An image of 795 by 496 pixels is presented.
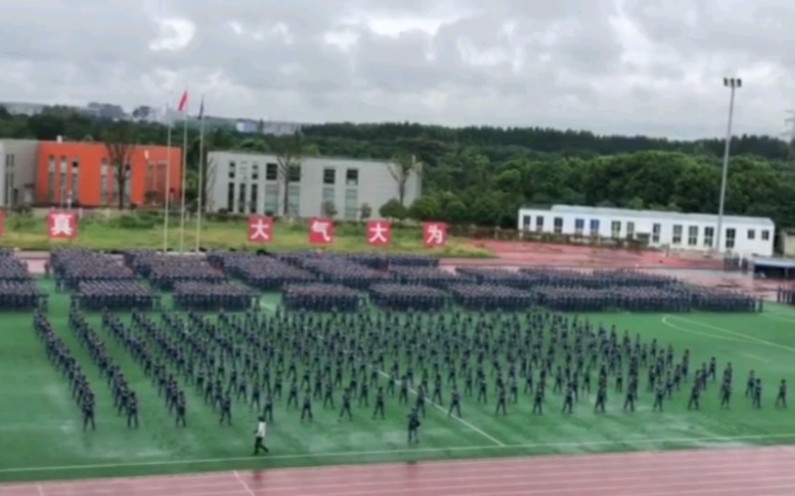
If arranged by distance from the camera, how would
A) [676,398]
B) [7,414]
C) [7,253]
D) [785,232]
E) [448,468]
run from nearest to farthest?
[448,468] → [7,414] → [676,398] → [7,253] → [785,232]

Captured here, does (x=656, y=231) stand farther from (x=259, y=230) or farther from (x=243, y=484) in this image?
(x=243, y=484)

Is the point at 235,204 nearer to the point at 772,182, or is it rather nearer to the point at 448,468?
the point at 772,182

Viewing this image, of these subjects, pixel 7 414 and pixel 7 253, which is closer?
pixel 7 414

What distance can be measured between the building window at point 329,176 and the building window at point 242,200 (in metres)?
7.33

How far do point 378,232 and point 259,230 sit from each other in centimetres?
731

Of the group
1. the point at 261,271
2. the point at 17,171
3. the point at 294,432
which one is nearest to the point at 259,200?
the point at 17,171

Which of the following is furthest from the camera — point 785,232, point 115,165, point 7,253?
point 115,165

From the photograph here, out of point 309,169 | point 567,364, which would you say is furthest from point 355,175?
point 567,364

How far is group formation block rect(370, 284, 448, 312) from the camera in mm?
45312

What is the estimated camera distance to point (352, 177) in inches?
3893

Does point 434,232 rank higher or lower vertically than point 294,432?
higher

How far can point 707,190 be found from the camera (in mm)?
100438

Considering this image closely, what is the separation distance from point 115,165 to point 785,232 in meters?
57.0

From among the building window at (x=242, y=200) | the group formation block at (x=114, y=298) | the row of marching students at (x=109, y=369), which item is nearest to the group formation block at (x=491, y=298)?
the group formation block at (x=114, y=298)
